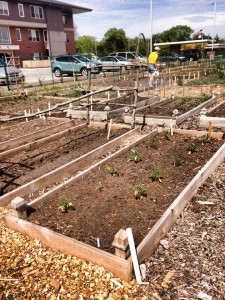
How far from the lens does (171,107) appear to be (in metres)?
10.1

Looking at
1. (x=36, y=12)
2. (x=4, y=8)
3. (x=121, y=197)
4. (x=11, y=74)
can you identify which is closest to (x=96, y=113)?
→ (x=121, y=197)

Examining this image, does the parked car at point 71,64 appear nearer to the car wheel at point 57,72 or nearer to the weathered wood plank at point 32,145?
the car wheel at point 57,72

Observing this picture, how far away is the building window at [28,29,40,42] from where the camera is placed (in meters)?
41.3

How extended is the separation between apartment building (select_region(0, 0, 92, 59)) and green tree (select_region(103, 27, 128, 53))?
15.4 metres

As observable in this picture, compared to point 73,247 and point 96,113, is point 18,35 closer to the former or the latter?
point 96,113

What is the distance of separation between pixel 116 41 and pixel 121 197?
63086 millimetres

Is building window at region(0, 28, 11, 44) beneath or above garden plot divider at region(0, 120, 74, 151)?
above

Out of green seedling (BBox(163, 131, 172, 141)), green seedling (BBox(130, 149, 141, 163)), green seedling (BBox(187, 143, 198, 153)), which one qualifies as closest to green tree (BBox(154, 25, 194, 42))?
green seedling (BBox(163, 131, 172, 141))

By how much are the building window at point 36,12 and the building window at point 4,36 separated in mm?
5417

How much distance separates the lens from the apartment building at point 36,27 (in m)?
37.8

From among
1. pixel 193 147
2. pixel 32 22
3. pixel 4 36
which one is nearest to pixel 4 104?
pixel 193 147

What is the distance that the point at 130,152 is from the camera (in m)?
6.12

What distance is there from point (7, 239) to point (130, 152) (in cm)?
334

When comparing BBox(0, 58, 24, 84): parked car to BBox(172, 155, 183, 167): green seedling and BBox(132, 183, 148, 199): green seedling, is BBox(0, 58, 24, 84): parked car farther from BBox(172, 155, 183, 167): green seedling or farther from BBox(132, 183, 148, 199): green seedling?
BBox(132, 183, 148, 199): green seedling
